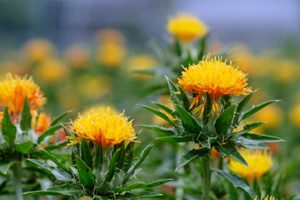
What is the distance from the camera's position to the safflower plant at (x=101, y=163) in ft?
7.07

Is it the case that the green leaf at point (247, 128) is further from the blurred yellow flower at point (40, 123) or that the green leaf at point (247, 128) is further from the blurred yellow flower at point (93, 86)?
the blurred yellow flower at point (93, 86)

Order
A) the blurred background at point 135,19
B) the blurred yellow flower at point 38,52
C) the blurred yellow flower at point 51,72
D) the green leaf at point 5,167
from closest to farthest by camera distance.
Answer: the green leaf at point 5,167 → the blurred yellow flower at point 51,72 → the blurred yellow flower at point 38,52 → the blurred background at point 135,19

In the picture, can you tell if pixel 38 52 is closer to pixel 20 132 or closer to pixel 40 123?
pixel 40 123

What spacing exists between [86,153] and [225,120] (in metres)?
0.47

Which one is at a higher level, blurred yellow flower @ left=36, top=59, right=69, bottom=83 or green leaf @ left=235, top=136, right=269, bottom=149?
blurred yellow flower @ left=36, top=59, right=69, bottom=83

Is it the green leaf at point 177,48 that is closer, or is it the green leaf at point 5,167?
the green leaf at point 5,167

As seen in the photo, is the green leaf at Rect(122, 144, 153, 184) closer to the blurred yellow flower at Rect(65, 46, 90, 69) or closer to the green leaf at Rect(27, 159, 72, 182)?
the green leaf at Rect(27, 159, 72, 182)

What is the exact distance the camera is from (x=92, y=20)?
21094 mm

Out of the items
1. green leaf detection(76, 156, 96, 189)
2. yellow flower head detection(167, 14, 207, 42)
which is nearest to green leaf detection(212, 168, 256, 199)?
green leaf detection(76, 156, 96, 189)

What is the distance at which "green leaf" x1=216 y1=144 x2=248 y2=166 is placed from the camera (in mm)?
2205

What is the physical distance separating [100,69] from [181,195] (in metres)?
4.10

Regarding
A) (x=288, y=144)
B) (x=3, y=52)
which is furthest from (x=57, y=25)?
(x=288, y=144)

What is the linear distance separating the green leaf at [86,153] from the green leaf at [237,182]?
1.48 ft

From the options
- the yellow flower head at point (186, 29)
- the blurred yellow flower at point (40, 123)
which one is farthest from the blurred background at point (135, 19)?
the blurred yellow flower at point (40, 123)
